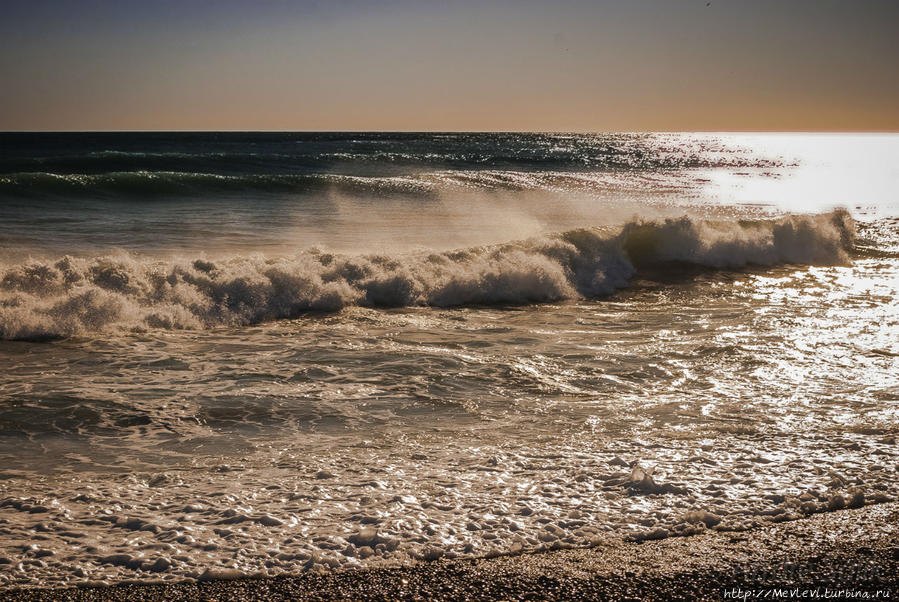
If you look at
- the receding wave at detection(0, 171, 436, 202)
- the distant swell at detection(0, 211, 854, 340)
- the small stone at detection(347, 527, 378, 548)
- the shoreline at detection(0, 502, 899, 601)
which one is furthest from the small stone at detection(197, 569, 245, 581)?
the receding wave at detection(0, 171, 436, 202)

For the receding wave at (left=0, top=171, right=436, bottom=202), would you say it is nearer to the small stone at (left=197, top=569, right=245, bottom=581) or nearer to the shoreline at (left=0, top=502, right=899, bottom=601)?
the small stone at (left=197, top=569, right=245, bottom=581)

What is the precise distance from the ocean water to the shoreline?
118 mm

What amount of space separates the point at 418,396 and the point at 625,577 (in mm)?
2944

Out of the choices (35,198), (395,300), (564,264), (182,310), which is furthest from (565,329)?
(35,198)

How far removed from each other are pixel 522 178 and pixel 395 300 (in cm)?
2677

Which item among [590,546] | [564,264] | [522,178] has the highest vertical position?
[522,178]

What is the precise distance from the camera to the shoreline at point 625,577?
301cm

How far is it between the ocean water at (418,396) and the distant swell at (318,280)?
1.9 inches

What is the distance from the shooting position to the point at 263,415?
537cm

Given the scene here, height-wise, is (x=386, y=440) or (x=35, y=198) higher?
(x=35, y=198)

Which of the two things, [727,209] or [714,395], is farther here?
[727,209]

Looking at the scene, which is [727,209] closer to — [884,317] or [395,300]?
[884,317]

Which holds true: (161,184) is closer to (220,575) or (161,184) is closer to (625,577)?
(220,575)

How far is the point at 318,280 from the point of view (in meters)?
10.1
